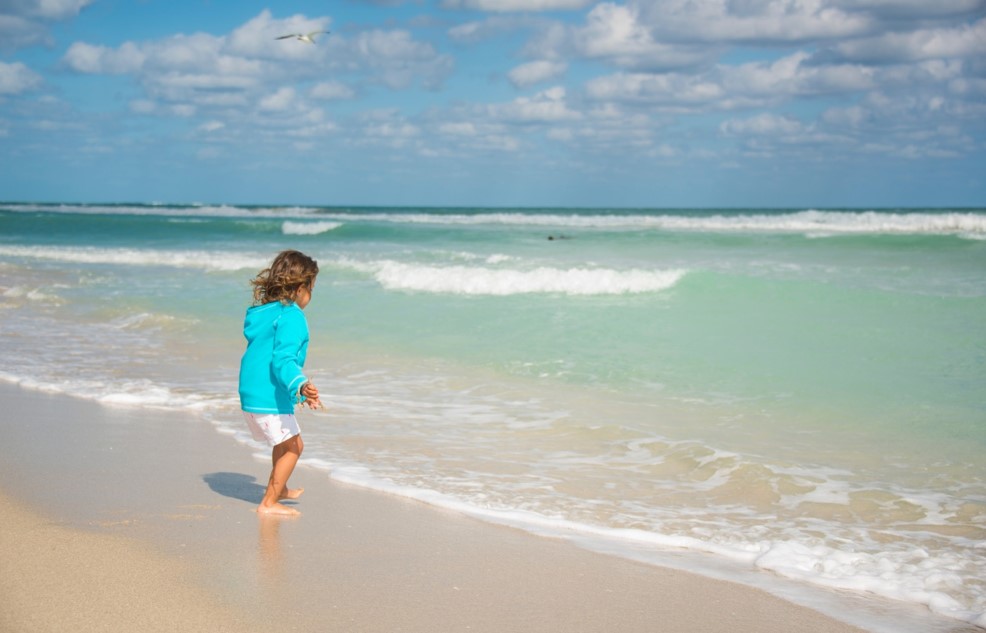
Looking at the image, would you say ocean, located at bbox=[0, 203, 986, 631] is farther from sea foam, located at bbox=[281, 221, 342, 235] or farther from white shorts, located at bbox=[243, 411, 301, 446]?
sea foam, located at bbox=[281, 221, 342, 235]

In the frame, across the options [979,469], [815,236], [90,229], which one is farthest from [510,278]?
[90,229]

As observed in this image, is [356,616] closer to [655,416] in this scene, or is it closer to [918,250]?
[655,416]

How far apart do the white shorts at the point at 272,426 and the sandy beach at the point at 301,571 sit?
Answer: 1.29ft

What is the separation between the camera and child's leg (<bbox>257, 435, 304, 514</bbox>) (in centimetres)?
442

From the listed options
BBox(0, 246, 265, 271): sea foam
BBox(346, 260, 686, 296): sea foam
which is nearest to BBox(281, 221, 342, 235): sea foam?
BBox(0, 246, 265, 271): sea foam

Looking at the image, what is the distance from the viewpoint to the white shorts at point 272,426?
444 cm

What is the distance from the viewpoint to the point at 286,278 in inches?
171

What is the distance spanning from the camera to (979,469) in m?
5.60

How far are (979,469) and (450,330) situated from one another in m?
7.01

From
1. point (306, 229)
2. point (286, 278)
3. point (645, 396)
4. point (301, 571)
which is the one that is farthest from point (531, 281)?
point (306, 229)

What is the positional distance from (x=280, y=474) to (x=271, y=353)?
604 mm

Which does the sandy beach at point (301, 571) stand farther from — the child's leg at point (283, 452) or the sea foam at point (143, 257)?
the sea foam at point (143, 257)

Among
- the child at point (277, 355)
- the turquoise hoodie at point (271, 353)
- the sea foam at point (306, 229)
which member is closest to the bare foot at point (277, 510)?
the child at point (277, 355)

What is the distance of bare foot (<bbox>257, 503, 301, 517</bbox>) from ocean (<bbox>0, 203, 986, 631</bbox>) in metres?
0.68
